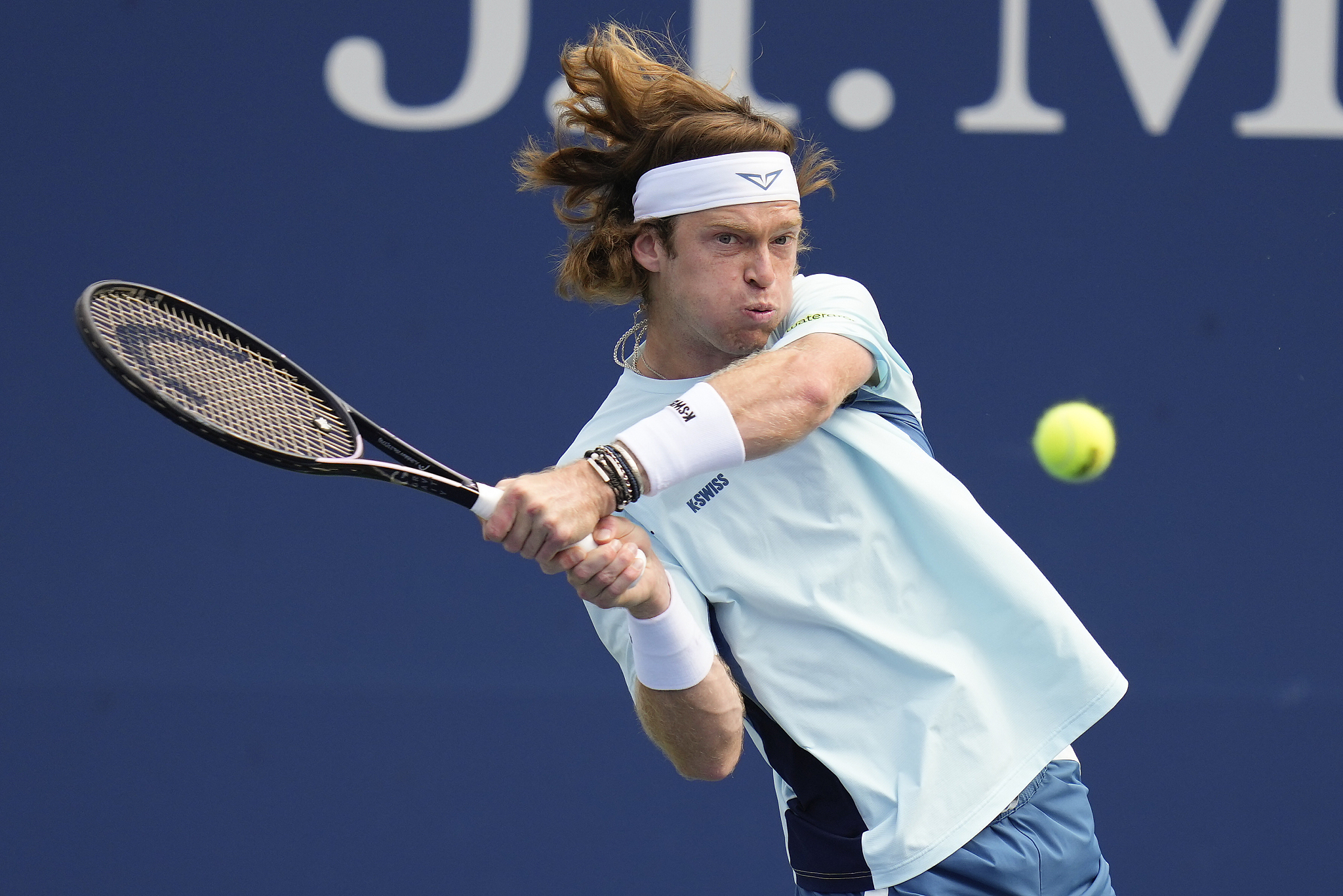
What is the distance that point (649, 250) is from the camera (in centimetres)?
213

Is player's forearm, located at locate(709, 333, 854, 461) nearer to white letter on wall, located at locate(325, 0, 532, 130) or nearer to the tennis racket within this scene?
the tennis racket

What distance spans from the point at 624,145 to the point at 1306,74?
1921 millimetres

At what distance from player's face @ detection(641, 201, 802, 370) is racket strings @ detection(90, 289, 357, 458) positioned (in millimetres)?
531

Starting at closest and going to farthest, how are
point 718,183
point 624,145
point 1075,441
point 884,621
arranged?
point 884,621
point 718,183
point 624,145
point 1075,441

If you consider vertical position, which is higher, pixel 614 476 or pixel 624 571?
pixel 614 476

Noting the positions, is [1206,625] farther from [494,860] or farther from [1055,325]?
[494,860]

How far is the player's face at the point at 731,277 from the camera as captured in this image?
1.98 m

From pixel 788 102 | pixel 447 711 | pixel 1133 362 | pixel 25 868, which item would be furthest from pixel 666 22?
pixel 25 868

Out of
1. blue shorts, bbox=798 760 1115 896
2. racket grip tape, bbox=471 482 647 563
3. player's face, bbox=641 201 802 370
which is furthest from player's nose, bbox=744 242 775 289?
blue shorts, bbox=798 760 1115 896

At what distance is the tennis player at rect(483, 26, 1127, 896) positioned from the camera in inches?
71.7

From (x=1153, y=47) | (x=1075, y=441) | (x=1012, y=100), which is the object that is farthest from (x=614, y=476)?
(x=1153, y=47)

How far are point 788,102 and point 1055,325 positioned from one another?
83cm

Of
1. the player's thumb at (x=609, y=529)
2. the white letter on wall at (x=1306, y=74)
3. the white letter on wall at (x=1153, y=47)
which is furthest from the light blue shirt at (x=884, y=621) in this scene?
the white letter on wall at (x=1306, y=74)

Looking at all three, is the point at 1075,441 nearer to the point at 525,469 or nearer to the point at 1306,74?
the point at 1306,74
